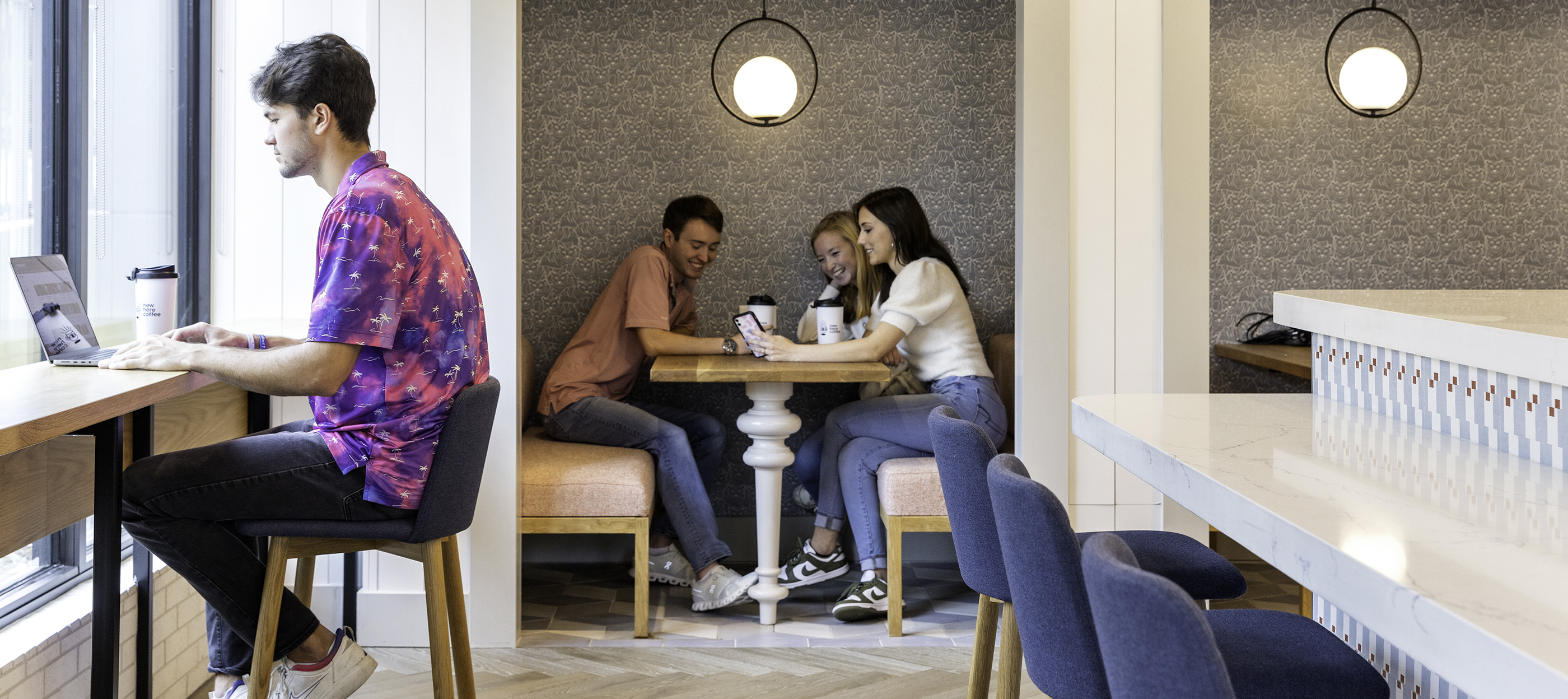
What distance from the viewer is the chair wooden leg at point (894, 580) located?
10.1 ft

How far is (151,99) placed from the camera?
283cm

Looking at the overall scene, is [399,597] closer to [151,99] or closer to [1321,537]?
[151,99]

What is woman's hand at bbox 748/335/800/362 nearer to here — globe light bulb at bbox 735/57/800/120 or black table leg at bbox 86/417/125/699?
globe light bulb at bbox 735/57/800/120

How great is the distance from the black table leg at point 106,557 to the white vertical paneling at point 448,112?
117cm

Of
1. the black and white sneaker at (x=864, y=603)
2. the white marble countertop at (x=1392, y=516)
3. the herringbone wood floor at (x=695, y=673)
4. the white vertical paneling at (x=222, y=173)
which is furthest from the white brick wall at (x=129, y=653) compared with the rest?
the white marble countertop at (x=1392, y=516)

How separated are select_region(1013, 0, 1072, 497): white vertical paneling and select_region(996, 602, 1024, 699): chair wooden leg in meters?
1.28

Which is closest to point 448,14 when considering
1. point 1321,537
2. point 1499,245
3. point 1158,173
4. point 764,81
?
point 764,81

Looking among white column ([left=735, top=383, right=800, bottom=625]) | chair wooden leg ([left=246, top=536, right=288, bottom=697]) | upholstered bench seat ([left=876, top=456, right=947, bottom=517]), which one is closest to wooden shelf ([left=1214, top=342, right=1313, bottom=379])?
upholstered bench seat ([left=876, top=456, right=947, bottom=517])

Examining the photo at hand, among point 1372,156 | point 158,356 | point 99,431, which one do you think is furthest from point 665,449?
point 1372,156

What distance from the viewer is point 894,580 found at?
308 centimetres

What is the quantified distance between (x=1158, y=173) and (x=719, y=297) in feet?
5.55

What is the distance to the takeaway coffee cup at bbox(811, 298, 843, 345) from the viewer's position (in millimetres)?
3303

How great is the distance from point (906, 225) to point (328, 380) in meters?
2.10

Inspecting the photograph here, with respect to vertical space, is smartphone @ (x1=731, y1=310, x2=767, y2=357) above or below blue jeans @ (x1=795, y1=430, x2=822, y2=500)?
above
